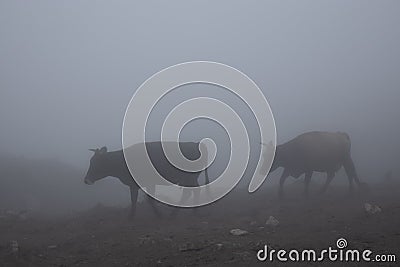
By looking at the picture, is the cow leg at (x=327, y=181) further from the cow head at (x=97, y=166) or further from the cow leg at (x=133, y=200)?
the cow head at (x=97, y=166)

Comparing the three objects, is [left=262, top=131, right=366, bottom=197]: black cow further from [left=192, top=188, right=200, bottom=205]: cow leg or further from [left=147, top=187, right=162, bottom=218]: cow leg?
[left=147, top=187, right=162, bottom=218]: cow leg

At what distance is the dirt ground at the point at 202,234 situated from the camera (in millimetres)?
9156

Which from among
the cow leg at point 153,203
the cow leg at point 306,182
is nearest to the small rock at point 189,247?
the cow leg at point 153,203

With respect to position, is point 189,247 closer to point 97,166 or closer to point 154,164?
point 154,164

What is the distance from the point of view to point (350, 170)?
19422mm

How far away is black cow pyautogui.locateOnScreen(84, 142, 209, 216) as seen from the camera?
52.8 feet

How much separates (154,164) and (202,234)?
233 inches

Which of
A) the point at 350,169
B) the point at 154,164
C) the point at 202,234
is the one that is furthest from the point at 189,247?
the point at 350,169

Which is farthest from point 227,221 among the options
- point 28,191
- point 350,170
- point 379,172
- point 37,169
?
point 379,172

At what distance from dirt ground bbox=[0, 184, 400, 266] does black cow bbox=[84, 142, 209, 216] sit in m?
1.13

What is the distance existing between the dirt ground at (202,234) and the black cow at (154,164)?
1127 millimetres

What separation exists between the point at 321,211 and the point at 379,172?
22487 mm

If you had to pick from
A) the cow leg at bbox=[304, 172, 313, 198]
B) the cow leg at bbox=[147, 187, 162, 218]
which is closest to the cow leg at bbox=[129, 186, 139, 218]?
the cow leg at bbox=[147, 187, 162, 218]

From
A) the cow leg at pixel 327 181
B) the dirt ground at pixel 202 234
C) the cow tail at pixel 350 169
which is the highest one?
the cow tail at pixel 350 169
